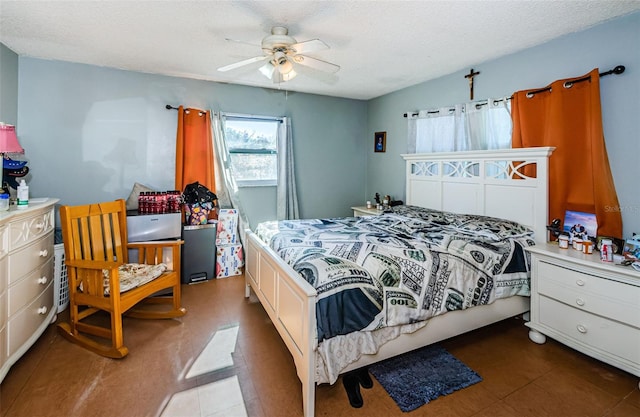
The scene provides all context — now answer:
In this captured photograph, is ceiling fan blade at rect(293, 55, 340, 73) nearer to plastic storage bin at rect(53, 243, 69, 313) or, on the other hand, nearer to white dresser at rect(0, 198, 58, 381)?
white dresser at rect(0, 198, 58, 381)

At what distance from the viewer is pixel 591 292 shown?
6.74 ft

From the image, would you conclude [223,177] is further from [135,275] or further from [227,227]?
[135,275]

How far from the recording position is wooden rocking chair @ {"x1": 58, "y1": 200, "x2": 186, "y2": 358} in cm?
216

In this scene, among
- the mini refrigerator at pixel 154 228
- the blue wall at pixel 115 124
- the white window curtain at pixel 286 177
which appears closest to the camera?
the mini refrigerator at pixel 154 228

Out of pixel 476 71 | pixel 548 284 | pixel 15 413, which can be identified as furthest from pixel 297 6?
pixel 15 413

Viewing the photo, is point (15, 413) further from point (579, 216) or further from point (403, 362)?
point (579, 216)

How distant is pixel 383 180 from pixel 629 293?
10.5 feet

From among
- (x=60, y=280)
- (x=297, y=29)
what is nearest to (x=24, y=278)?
(x=60, y=280)

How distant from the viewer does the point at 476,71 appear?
11.0ft

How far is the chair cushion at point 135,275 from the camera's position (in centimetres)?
229

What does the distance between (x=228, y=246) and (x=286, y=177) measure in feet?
4.21

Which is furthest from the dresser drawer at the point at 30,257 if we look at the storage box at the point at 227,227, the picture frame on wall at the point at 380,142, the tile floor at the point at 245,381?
the picture frame on wall at the point at 380,142

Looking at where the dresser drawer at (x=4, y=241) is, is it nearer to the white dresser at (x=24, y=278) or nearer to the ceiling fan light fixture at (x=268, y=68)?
the white dresser at (x=24, y=278)

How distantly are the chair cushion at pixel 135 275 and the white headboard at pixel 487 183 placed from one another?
3025 millimetres
